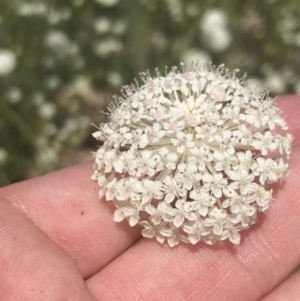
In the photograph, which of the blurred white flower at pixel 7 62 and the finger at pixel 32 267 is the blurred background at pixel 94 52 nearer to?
the blurred white flower at pixel 7 62

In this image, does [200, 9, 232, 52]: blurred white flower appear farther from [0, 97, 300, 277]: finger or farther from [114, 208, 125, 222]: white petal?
[114, 208, 125, 222]: white petal

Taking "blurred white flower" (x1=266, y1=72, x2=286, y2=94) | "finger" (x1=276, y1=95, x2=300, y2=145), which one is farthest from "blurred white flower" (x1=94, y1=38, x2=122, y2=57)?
"finger" (x1=276, y1=95, x2=300, y2=145)

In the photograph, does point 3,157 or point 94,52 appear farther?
point 94,52

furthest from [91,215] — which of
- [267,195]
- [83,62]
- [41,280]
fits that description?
[83,62]

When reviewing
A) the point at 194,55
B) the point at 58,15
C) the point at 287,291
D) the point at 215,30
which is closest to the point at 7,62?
the point at 58,15

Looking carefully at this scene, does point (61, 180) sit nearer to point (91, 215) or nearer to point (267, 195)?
point (91, 215)

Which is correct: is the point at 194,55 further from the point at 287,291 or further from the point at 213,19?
the point at 287,291

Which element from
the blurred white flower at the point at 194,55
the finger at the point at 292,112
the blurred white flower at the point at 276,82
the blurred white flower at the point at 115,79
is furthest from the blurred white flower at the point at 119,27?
the finger at the point at 292,112
